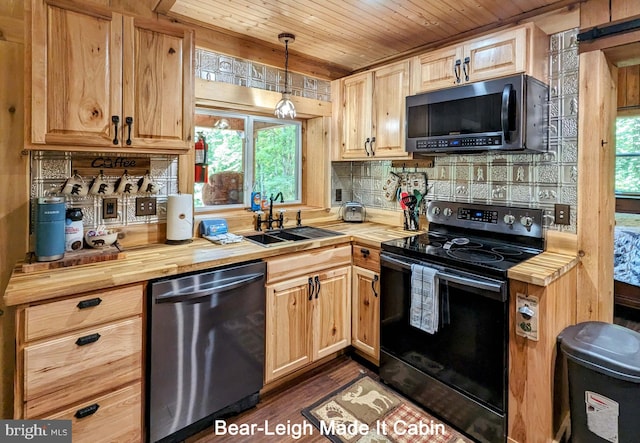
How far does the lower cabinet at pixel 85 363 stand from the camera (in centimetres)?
139

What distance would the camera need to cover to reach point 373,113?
9.23 feet

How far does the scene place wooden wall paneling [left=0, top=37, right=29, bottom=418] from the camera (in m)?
1.74

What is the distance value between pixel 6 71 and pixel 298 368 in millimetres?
2302

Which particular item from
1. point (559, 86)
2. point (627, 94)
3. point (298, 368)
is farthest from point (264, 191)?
point (627, 94)

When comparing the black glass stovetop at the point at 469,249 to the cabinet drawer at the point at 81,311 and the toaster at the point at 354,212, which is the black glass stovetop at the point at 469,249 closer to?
the toaster at the point at 354,212

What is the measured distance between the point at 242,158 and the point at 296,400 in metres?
1.84

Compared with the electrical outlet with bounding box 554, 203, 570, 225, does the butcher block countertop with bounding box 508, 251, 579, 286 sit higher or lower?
lower

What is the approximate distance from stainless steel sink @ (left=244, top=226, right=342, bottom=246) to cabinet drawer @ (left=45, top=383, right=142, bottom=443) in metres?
1.07

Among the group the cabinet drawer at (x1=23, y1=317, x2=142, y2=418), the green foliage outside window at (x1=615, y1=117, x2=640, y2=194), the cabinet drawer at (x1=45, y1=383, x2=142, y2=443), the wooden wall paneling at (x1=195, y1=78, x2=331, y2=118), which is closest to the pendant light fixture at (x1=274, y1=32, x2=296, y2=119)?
the wooden wall paneling at (x1=195, y1=78, x2=331, y2=118)

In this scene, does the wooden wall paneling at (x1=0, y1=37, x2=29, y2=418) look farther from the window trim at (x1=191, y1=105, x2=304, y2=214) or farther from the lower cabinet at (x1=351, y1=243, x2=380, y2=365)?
the lower cabinet at (x1=351, y1=243, x2=380, y2=365)

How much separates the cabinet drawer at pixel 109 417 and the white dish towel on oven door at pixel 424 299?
4.92 feet

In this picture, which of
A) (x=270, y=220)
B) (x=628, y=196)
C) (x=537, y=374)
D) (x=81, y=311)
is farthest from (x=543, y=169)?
(x=628, y=196)

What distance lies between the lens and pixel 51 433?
4.80 feet

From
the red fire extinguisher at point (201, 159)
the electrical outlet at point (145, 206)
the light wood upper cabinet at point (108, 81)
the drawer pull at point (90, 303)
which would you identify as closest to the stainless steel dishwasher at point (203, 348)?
the drawer pull at point (90, 303)
